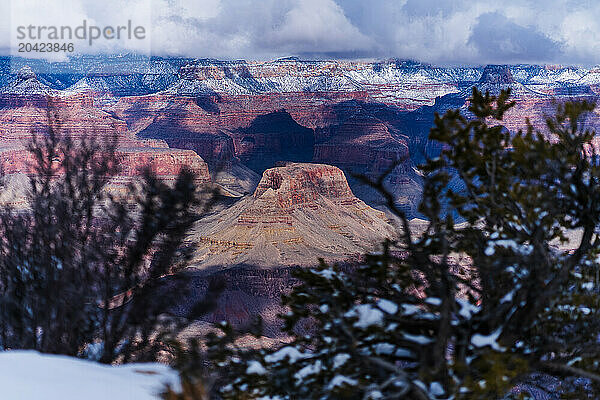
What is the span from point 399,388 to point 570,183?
9.41 ft

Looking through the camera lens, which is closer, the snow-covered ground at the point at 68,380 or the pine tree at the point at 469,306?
the snow-covered ground at the point at 68,380

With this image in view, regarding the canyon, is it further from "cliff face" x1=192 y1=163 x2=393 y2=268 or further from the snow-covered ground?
the snow-covered ground

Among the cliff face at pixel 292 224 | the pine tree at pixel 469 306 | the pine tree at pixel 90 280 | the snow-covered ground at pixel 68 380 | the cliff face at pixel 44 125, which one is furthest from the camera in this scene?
the cliff face at pixel 44 125

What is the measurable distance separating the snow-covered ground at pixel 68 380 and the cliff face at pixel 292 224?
34441 millimetres

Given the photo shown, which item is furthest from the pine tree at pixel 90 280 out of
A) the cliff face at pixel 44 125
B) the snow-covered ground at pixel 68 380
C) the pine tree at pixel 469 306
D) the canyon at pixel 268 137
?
the cliff face at pixel 44 125

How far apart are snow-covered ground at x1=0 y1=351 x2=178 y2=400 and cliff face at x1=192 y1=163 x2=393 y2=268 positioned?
34441mm

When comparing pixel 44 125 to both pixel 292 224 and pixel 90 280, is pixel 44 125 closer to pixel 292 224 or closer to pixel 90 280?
pixel 292 224

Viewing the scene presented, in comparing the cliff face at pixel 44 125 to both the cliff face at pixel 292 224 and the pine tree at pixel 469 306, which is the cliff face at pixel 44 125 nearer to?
the cliff face at pixel 292 224

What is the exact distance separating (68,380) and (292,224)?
48.0 meters

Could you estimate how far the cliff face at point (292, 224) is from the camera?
4706cm

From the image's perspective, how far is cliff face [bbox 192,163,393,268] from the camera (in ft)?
154

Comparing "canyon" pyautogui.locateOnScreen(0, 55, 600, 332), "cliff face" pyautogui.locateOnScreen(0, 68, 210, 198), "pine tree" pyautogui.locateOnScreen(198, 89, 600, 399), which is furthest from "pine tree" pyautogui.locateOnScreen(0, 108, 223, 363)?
"cliff face" pyautogui.locateOnScreen(0, 68, 210, 198)

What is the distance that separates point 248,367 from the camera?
221 inches

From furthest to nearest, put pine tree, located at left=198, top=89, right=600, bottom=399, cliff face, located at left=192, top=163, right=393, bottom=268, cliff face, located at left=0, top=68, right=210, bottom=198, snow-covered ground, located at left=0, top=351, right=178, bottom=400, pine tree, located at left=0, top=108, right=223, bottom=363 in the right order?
cliff face, located at left=0, top=68, right=210, bottom=198 → cliff face, located at left=192, top=163, right=393, bottom=268 → pine tree, located at left=0, top=108, right=223, bottom=363 → pine tree, located at left=198, top=89, right=600, bottom=399 → snow-covered ground, located at left=0, top=351, right=178, bottom=400
